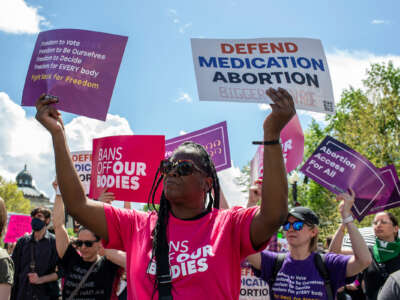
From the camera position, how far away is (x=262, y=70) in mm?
3734

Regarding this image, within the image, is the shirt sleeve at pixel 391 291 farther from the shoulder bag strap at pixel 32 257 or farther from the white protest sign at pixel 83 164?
the white protest sign at pixel 83 164

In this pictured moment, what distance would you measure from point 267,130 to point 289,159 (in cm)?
435

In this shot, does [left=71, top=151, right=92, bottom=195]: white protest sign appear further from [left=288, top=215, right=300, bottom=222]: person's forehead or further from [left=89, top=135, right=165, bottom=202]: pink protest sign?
[left=288, top=215, right=300, bottom=222]: person's forehead

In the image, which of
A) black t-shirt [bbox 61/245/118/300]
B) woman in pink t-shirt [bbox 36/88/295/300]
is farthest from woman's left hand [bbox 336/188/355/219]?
woman in pink t-shirt [bbox 36/88/295/300]

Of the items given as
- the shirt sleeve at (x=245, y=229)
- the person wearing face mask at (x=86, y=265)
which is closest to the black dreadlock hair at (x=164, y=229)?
the shirt sleeve at (x=245, y=229)

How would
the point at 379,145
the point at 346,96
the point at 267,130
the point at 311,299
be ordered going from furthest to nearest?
the point at 346,96 → the point at 379,145 → the point at 311,299 → the point at 267,130

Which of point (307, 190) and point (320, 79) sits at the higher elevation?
point (307, 190)

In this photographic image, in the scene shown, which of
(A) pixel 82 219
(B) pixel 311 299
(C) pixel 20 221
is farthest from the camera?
(C) pixel 20 221

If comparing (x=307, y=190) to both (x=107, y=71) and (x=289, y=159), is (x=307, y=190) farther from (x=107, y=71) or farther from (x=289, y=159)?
(x=107, y=71)

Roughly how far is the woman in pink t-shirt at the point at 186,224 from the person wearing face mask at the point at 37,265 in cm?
378

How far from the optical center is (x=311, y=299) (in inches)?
133

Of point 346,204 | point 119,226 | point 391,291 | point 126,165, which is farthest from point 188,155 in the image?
point 126,165

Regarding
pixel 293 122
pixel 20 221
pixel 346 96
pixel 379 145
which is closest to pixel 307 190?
pixel 346 96

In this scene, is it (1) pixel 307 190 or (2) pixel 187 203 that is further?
(1) pixel 307 190
